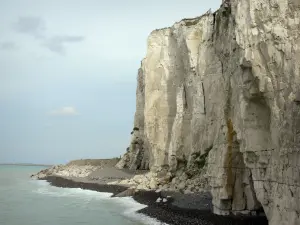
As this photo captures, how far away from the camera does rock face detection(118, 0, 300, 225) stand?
1194cm

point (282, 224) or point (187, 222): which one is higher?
point (282, 224)

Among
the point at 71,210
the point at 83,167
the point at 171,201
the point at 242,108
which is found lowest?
the point at 71,210

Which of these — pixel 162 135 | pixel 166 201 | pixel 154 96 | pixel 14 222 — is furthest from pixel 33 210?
pixel 154 96

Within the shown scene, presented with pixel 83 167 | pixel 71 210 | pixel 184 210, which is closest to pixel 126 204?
pixel 71 210

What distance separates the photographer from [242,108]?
1473 cm

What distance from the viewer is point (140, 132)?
45938 mm

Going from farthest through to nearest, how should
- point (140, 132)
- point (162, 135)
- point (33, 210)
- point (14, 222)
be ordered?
point (140, 132), point (162, 135), point (33, 210), point (14, 222)

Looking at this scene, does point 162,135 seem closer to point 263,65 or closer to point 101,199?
point 101,199

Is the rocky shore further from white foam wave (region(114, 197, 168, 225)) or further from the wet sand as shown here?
white foam wave (region(114, 197, 168, 225))

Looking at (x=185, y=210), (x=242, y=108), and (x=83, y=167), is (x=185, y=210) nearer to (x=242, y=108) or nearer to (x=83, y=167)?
(x=242, y=108)

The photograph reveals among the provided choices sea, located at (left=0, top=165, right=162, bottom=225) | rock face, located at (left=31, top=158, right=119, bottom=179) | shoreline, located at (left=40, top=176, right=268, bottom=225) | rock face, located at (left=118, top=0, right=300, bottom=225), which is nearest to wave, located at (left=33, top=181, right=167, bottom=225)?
sea, located at (left=0, top=165, right=162, bottom=225)

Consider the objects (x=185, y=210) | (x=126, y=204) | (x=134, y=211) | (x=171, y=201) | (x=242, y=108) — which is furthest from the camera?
(x=126, y=204)

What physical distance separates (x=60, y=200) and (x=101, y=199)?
147 inches

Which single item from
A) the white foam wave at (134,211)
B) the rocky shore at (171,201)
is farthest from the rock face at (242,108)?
the white foam wave at (134,211)
